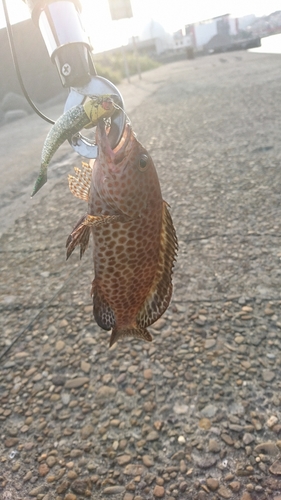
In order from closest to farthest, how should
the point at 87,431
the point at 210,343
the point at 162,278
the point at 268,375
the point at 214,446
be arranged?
the point at 162,278 < the point at 214,446 < the point at 87,431 < the point at 268,375 < the point at 210,343

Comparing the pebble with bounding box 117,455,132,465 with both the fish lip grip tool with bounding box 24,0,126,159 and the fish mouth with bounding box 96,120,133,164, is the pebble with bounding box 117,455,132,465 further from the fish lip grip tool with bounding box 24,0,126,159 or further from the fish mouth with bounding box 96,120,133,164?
the fish lip grip tool with bounding box 24,0,126,159

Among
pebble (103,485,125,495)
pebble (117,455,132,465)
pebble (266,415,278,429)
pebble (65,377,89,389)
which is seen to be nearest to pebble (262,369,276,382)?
pebble (266,415,278,429)

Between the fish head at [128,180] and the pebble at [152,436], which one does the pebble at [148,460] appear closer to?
the pebble at [152,436]

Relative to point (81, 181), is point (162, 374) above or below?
below

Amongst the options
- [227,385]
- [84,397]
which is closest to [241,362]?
[227,385]

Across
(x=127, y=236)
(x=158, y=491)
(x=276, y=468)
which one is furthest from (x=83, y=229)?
(x=276, y=468)

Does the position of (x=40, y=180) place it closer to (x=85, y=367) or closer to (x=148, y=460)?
(x=148, y=460)

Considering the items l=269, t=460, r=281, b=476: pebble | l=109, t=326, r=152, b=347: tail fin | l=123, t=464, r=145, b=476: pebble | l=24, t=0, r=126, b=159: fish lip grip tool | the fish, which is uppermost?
l=24, t=0, r=126, b=159: fish lip grip tool
